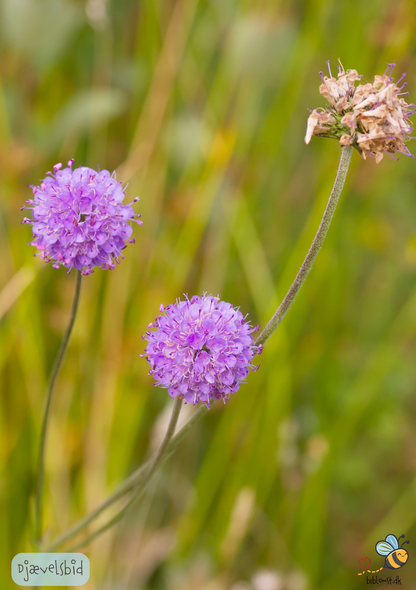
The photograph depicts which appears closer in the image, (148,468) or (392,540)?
(148,468)

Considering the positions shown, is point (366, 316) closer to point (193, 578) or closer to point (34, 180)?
point (193, 578)

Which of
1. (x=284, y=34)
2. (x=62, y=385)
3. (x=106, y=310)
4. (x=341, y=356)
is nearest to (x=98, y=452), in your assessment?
(x=62, y=385)

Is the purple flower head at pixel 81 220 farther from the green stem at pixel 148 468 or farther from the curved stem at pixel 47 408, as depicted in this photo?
the green stem at pixel 148 468

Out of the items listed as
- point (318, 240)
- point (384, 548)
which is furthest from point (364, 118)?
point (384, 548)

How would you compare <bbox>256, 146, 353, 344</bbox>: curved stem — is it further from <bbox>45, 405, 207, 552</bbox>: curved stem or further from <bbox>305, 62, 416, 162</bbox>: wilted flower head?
<bbox>45, 405, 207, 552</bbox>: curved stem

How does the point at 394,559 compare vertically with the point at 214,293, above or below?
below

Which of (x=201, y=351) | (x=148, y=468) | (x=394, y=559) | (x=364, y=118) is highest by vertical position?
(x=364, y=118)

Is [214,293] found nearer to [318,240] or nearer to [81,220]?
[81,220]
